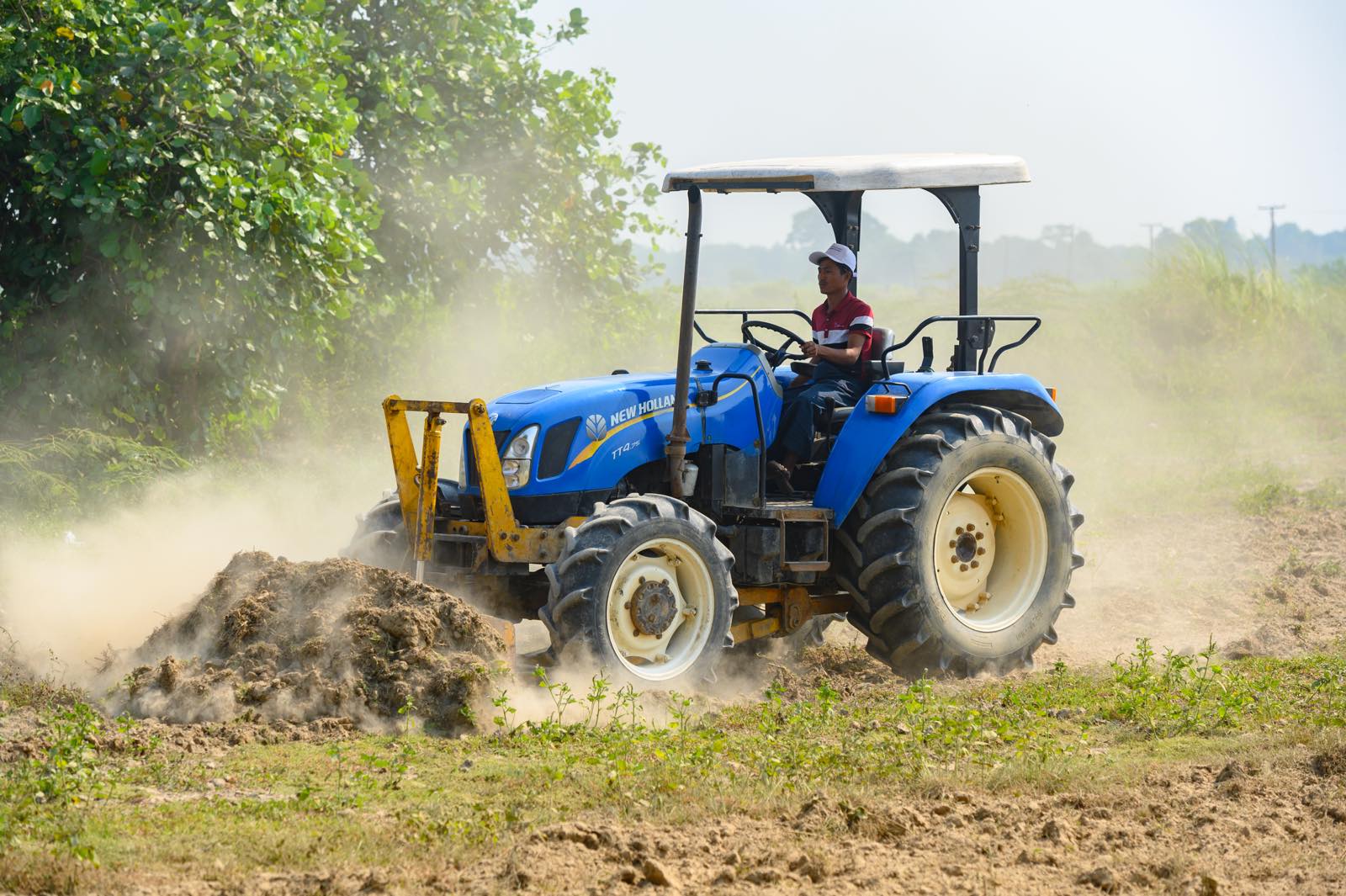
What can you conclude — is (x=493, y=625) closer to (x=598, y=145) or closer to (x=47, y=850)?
(x=47, y=850)

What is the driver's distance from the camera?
27.1 ft

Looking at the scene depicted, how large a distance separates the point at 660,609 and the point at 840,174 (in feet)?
7.59

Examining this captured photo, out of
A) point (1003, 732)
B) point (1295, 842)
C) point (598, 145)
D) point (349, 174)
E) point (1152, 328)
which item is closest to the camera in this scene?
point (1295, 842)

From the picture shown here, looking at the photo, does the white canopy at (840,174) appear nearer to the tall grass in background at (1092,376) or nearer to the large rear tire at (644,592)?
the large rear tire at (644,592)

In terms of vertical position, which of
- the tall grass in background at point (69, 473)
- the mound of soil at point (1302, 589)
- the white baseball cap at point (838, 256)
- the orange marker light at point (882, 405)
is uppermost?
the white baseball cap at point (838, 256)

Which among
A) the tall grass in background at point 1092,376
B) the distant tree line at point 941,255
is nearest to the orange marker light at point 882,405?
the tall grass in background at point 1092,376

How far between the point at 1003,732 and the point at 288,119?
7342 mm

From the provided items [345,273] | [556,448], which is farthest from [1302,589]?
[345,273]

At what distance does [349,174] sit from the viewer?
12.5 metres

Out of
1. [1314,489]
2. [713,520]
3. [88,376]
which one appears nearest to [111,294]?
[88,376]

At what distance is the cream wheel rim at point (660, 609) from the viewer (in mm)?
7191

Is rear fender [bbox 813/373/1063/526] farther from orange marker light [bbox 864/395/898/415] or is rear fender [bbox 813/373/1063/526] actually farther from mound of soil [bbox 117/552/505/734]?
mound of soil [bbox 117/552/505/734]

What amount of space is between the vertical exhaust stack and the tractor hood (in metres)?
0.13

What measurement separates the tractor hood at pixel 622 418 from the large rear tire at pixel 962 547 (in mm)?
826
